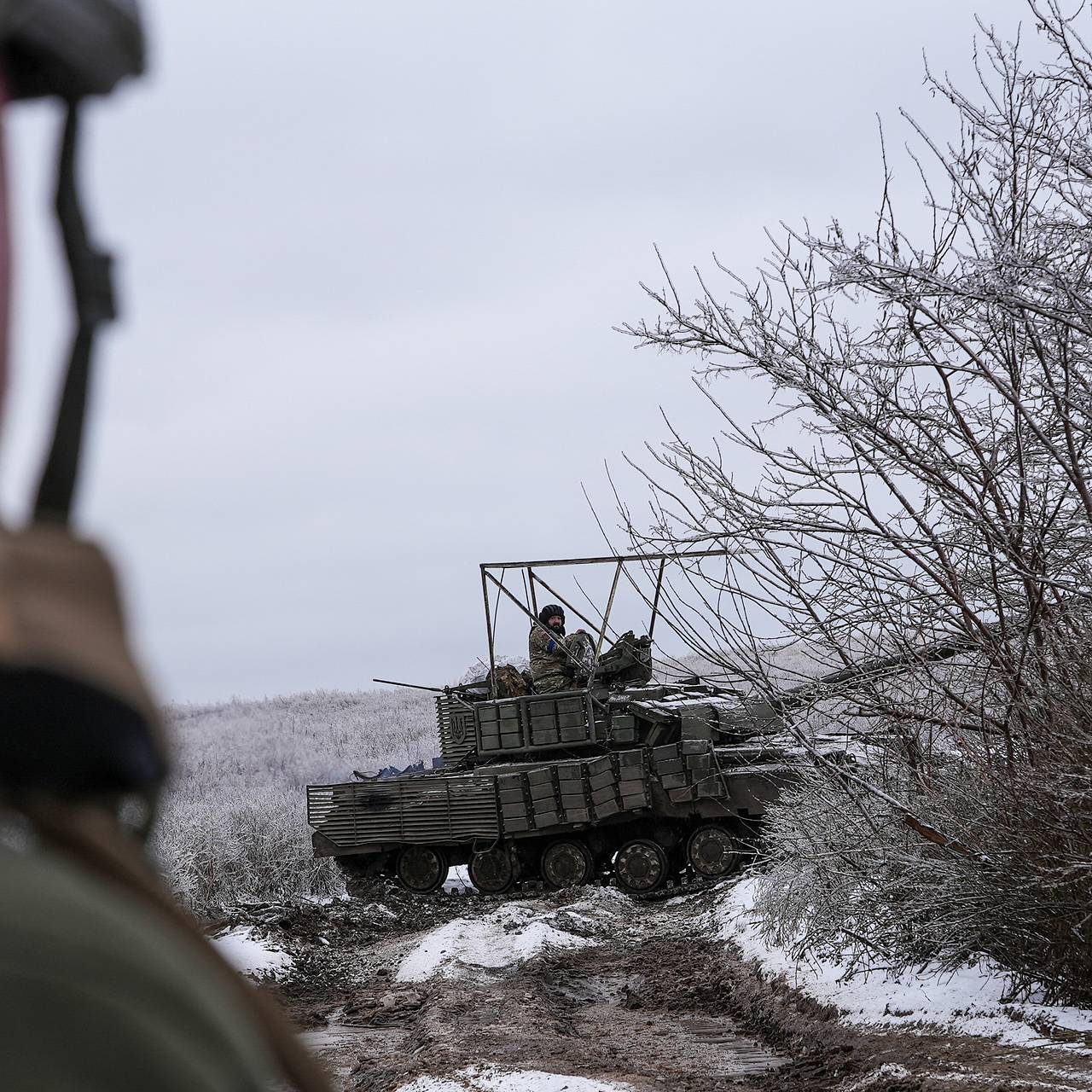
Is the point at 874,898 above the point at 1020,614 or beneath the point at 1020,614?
beneath

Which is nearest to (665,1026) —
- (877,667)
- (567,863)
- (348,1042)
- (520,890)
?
(348,1042)

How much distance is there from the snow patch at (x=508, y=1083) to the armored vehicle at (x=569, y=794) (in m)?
10.00

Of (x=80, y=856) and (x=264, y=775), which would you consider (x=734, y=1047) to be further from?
(x=264, y=775)

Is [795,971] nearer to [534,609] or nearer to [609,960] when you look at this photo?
[609,960]

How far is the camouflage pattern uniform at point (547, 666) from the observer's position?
1748 centimetres

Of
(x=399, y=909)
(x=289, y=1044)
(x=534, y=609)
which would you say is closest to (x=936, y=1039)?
(x=289, y=1044)

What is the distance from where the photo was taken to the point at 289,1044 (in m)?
0.55

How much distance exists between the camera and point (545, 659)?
17688mm

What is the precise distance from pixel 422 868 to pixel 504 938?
625 cm

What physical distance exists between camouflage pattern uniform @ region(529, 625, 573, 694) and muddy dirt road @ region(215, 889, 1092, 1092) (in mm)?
3268

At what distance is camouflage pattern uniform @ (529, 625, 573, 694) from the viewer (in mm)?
17484

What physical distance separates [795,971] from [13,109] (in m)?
8.86

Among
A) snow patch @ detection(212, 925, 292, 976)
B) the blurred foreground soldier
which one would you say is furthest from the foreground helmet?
snow patch @ detection(212, 925, 292, 976)

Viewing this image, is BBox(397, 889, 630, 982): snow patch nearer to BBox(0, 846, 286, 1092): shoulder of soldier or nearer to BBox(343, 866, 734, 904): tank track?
BBox(343, 866, 734, 904): tank track
